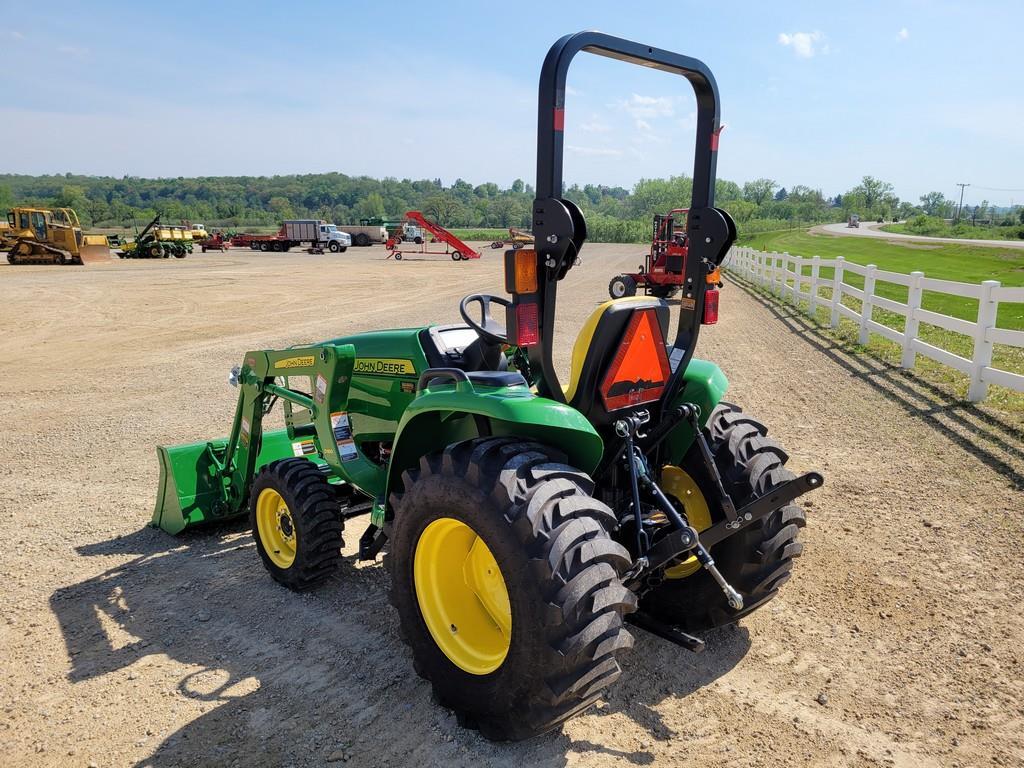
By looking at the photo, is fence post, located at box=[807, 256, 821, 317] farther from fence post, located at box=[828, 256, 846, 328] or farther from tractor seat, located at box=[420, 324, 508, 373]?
tractor seat, located at box=[420, 324, 508, 373]

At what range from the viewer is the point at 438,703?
296cm

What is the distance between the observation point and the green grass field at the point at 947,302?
9.32 meters

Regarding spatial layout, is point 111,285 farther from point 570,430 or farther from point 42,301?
point 570,430

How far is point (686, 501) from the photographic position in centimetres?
358

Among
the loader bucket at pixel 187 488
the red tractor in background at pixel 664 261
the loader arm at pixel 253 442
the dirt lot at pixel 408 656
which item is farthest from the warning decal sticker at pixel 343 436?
the red tractor in background at pixel 664 261

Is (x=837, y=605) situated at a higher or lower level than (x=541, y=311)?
lower

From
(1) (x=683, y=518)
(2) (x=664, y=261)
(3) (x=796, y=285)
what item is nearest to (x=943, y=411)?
(1) (x=683, y=518)

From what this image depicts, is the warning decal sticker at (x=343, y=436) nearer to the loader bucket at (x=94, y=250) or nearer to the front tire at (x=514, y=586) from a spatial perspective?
the front tire at (x=514, y=586)

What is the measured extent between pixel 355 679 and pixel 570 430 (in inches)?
60.9

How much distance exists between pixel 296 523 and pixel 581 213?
2.34 meters

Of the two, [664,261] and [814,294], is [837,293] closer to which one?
[814,294]

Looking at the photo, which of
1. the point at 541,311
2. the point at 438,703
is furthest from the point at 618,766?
the point at 541,311

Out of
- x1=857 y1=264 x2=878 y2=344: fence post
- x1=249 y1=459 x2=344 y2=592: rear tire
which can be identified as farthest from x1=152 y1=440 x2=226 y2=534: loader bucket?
x1=857 y1=264 x2=878 y2=344: fence post

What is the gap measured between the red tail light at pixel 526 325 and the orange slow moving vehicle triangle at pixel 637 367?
42cm
